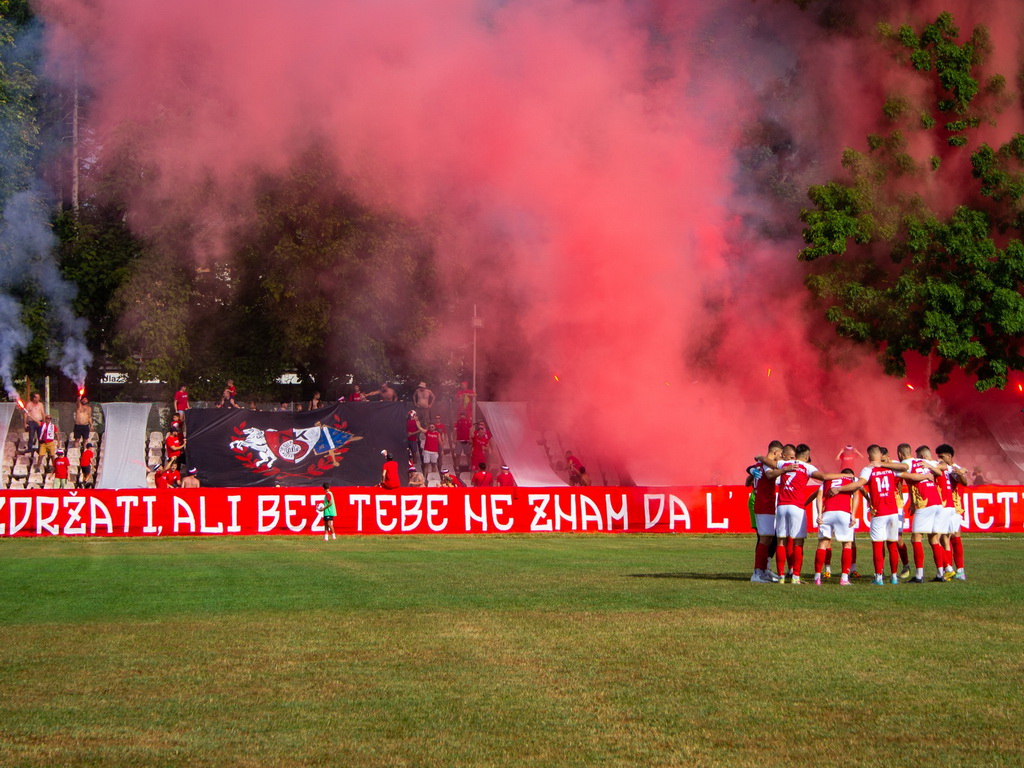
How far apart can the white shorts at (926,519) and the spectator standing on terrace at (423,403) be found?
23.0 meters

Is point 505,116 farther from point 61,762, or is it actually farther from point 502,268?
point 61,762

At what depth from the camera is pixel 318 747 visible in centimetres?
745

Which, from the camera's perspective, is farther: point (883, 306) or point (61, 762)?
point (883, 306)

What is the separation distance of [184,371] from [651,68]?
66.0ft

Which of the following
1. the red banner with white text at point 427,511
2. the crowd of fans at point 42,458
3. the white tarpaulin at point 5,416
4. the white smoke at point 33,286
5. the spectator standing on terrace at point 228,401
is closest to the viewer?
the red banner with white text at point 427,511

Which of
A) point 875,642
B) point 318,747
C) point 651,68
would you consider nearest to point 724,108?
point 651,68

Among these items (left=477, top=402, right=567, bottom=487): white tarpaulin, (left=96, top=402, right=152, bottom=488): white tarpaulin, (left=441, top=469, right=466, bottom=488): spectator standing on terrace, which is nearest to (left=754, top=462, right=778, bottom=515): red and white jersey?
(left=477, top=402, right=567, bottom=487): white tarpaulin

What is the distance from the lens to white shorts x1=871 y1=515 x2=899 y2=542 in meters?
17.8

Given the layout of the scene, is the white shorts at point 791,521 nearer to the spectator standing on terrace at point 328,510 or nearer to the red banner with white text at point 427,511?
the red banner with white text at point 427,511

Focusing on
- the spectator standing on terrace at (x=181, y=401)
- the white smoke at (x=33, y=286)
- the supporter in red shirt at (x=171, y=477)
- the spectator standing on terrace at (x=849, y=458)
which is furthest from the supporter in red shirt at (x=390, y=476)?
the spectator standing on terrace at (x=849, y=458)

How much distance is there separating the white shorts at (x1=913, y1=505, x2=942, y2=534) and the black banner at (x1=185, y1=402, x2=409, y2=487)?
21.8 meters

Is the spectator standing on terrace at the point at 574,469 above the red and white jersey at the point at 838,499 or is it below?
above

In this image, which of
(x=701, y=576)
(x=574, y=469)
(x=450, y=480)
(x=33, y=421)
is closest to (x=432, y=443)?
(x=450, y=480)

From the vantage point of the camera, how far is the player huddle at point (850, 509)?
681 inches
